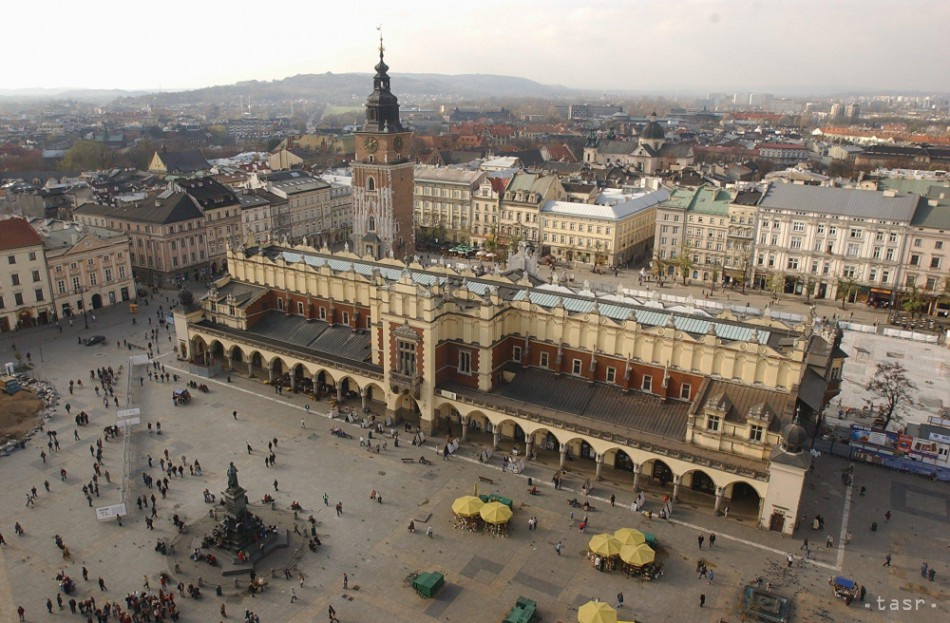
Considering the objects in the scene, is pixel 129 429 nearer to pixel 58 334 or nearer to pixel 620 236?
pixel 58 334

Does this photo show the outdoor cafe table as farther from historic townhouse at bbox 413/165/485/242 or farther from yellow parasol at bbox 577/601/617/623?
historic townhouse at bbox 413/165/485/242

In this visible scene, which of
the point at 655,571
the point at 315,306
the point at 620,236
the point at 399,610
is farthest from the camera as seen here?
the point at 620,236

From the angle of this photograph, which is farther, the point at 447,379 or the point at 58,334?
the point at 58,334

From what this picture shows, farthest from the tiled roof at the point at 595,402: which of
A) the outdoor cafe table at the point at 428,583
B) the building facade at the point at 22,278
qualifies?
the building facade at the point at 22,278

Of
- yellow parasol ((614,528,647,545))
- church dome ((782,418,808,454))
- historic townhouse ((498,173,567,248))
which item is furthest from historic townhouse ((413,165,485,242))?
yellow parasol ((614,528,647,545))

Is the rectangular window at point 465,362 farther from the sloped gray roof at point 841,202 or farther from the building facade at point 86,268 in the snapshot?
the sloped gray roof at point 841,202

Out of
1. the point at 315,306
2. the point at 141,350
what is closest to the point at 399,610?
the point at 315,306

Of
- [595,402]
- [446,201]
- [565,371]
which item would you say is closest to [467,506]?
[595,402]
